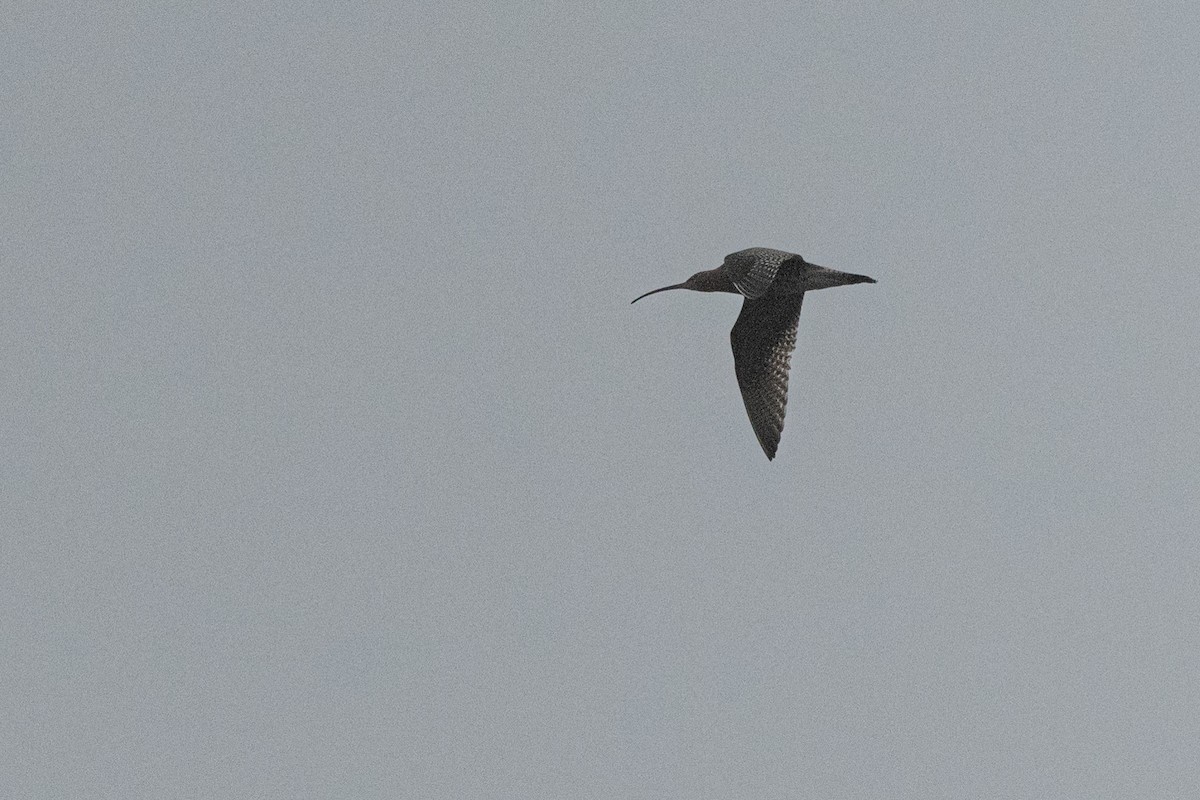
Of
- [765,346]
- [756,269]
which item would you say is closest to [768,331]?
[765,346]

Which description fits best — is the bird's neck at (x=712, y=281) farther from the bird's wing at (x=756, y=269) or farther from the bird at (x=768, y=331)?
the bird's wing at (x=756, y=269)

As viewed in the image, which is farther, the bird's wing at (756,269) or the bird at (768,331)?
the bird at (768,331)

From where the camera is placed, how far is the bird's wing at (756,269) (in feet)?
83.5

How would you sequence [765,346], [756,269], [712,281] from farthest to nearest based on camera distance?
[712,281], [765,346], [756,269]

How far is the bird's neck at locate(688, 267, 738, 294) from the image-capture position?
93.2ft

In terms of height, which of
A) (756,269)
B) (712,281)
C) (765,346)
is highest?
(712,281)

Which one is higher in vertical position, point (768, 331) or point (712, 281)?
point (712, 281)

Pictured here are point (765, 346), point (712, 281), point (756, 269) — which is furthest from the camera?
point (712, 281)

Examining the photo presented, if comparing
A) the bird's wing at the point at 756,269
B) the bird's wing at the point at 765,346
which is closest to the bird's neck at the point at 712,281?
the bird's wing at the point at 765,346

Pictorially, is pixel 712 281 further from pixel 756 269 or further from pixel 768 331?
pixel 756 269

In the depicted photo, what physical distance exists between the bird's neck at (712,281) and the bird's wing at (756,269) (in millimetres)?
1500

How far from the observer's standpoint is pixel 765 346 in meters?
28.3

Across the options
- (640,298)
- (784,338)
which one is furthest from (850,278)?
(640,298)

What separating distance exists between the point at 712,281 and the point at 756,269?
2.93 meters
